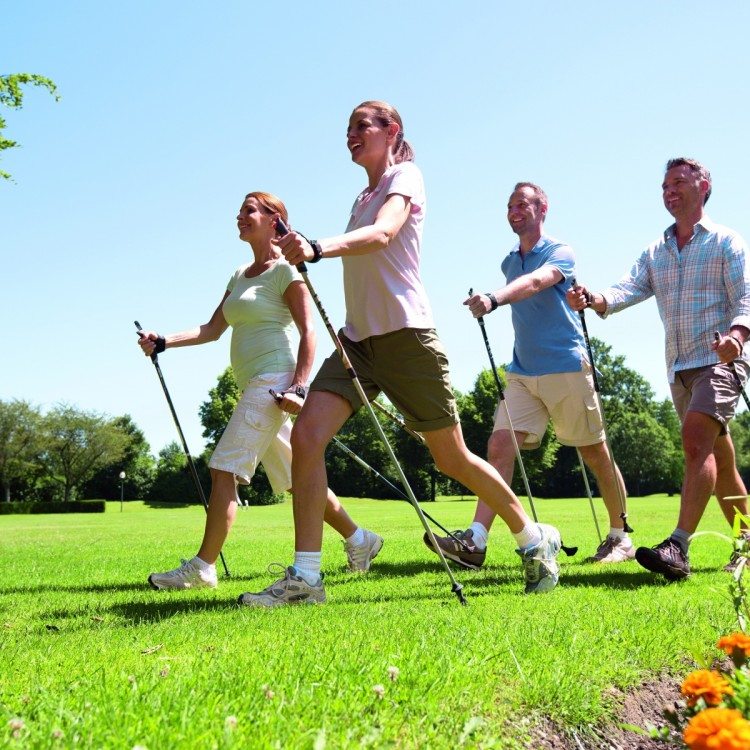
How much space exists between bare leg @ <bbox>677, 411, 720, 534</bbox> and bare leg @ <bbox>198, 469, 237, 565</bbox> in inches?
123

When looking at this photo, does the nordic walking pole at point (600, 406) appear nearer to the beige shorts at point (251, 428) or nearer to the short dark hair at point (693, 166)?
the short dark hair at point (693, 166)

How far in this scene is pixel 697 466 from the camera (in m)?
5.86

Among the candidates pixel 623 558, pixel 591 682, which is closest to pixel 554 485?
pixel 623 558

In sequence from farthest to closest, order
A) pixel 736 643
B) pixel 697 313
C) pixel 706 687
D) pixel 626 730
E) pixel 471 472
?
1. pixel 697 313
2. pixel 471 472
3. pixel 626 730
4. pixel 736 643
5. pixel 706 687

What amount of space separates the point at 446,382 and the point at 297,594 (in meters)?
1.49

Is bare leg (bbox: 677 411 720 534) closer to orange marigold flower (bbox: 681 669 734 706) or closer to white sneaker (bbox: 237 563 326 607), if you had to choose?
white sneaker (bbox: 237 563 326 607)

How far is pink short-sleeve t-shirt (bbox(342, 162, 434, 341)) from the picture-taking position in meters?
4.83

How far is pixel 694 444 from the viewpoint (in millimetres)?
5918

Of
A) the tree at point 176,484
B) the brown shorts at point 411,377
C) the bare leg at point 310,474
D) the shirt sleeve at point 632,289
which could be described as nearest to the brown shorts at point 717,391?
the shirt sleeve at point 632,289

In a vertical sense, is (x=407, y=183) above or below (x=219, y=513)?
above

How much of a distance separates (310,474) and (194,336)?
2.35 m

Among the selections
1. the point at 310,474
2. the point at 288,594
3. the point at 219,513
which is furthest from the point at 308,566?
the point at 219,513

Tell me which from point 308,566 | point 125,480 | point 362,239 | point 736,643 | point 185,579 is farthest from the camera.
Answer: point 125,480

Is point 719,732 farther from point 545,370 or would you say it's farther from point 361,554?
point 545,370
